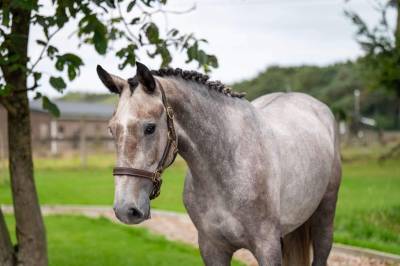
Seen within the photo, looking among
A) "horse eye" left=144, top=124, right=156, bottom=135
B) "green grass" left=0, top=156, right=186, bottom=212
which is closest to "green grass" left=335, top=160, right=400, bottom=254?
"green grass" left=0, top=156, right=186, bottom=212

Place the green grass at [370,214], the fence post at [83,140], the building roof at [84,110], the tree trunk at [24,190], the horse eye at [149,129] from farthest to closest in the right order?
the building roof at [84,110]
the fence post at [83,140]
the green grass at [370,214]
the tree trunk at [24,190]
the horse eye at [149,129]

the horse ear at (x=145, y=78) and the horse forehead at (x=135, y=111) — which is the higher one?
the horse ear at (x=145, y=78)

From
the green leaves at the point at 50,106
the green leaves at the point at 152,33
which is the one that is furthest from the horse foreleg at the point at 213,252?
the green leaves at the point at 152,33

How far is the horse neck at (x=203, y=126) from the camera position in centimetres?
350

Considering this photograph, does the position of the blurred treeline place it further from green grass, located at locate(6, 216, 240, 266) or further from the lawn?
green grass, located at locate(6, 216, 240, 266)

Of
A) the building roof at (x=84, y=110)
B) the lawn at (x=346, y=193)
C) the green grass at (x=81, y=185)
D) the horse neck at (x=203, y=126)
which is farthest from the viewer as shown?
the building roof at (x=84, y=110)

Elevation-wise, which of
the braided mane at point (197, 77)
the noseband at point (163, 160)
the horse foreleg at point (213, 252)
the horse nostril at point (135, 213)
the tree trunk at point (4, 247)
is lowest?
the tree trunk at point (4, 247)

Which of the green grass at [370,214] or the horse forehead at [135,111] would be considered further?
the green grass at [370,214]

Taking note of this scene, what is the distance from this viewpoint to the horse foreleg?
12.7 ft

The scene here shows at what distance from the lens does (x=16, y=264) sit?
6.24m

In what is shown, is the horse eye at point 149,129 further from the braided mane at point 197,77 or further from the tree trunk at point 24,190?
the tree trunk at point 24,190

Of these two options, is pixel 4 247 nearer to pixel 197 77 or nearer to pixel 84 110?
pixel 197 77

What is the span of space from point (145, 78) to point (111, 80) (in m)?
0.27

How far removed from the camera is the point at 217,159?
364cm
